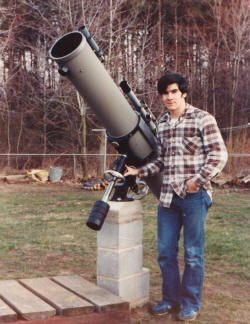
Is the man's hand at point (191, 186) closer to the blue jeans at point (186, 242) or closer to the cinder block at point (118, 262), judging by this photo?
the blue jeans at point (186, 242)

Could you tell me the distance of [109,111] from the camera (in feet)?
14.3

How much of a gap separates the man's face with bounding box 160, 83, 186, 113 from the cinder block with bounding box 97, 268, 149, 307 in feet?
4.50

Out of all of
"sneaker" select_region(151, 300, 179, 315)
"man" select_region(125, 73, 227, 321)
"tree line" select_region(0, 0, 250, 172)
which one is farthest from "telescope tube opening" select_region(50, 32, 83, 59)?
"tree line" select_region(0, 0, 250, 172)

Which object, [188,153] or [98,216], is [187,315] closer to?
[98,216]

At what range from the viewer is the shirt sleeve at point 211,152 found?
4.31 metres

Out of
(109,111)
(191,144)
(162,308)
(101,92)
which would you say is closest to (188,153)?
(191,144)

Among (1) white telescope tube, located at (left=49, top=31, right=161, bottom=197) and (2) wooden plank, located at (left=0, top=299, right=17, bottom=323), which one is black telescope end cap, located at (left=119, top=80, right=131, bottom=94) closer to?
(1) white telescope tube, located at (left=49, top=31, right=161, bottom=197)

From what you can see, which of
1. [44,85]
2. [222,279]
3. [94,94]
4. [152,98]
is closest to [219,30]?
[152,98]

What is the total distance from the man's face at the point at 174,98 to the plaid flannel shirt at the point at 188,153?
2.5 inches

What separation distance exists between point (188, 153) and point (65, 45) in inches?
46.9

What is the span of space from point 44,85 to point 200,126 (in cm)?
1561

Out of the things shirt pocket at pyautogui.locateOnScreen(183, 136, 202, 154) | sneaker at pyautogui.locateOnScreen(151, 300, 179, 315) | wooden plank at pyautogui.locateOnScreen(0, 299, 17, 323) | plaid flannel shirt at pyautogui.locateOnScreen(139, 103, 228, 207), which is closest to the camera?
wooden plank at pyautogui.locateOnScreen(0, 299, 17, 323)

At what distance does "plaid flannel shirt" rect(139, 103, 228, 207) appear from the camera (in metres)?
4.34

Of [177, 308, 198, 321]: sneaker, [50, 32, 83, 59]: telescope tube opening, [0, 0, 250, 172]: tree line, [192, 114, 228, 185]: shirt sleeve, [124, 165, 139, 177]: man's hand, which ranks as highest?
[0, 0, 250, 172]: tree line
